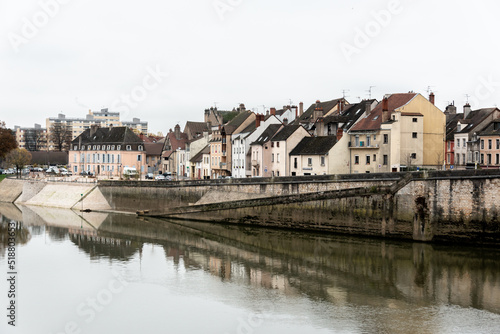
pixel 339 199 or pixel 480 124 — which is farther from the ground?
pixel 480 124

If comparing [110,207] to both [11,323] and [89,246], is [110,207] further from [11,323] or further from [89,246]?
[11,323]

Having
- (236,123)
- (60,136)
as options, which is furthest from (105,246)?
(60,136)

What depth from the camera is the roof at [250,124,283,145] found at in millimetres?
64825

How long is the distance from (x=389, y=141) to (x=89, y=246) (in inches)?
1074

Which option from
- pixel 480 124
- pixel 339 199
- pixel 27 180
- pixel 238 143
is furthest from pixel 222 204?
pixel 27 180

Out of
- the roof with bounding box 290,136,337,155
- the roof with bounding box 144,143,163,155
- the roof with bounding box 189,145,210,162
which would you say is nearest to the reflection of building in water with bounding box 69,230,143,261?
the roof with bounding box 290,136,337,155

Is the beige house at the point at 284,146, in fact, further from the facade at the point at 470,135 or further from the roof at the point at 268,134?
the facade at the point at 470,135

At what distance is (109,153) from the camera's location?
310 feet

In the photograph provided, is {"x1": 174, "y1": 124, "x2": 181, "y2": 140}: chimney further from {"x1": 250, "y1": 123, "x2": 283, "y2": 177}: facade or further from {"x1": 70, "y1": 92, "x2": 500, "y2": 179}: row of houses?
{"x1": 250, "y1": 123, "x2": 283, "y2": 177}: facade

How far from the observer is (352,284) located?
30.6 meters

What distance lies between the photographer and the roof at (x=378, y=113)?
178 feet

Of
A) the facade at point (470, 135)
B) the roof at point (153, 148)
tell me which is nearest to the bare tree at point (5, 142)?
the roof at point (153, 148)

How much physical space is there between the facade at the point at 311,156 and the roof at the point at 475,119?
1662 cm

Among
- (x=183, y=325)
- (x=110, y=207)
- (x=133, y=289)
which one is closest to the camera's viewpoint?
(x=183, y=325)
